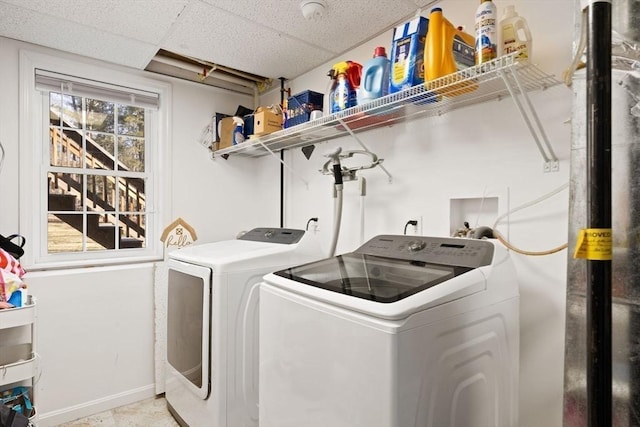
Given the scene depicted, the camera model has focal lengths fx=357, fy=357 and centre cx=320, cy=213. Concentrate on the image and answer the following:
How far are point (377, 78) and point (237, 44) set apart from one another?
117 cm

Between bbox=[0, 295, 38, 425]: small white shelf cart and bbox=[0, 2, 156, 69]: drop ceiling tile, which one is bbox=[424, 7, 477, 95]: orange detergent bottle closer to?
bbox=[0, 2, 156, 69]: drop ceiling tile

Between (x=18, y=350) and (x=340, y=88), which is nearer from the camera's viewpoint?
(x=18, y=350)

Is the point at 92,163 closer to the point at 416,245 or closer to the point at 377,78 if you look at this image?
the point at 377,78

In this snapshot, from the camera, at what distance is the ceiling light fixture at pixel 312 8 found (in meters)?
1.92

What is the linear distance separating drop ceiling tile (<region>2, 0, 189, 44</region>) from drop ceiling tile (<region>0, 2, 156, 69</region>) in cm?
8

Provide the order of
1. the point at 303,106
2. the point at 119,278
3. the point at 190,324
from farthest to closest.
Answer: the point at 119,278 < the point at 303,106 < the point at 190,324

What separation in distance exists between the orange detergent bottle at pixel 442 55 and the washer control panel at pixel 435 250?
646 mm

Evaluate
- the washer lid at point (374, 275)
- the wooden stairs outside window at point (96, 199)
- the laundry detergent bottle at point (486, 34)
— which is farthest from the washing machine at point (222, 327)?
the laundry detergent bottle at point (486, 34)

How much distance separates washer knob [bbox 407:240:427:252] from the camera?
1.59 m

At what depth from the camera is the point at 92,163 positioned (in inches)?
109

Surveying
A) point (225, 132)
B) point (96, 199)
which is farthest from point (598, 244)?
point (96, 199)

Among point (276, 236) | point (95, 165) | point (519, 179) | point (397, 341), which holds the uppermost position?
point (95, 165)

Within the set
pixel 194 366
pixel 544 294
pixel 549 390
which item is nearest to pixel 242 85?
pixel 194 366

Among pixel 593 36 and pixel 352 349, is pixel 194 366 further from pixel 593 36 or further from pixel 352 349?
pixel 593 36
